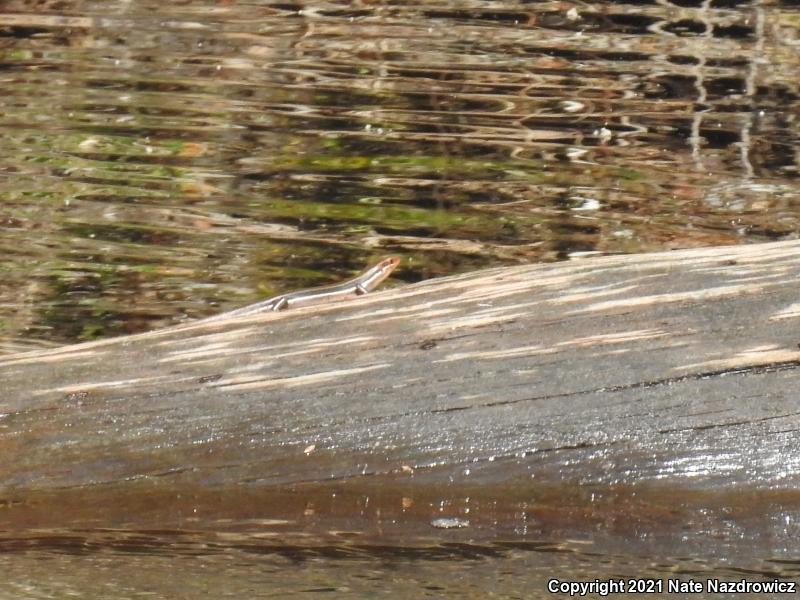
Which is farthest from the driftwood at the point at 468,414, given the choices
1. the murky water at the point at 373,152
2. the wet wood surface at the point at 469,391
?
the murky water at the point at 373,152

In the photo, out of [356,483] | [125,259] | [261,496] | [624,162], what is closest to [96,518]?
[261,496]

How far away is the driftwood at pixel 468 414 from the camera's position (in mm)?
3113

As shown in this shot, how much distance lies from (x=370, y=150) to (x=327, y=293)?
6.69 feet

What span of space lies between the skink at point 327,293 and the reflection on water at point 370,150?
1089 millimetres

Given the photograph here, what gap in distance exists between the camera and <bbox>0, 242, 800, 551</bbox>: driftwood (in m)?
3.11

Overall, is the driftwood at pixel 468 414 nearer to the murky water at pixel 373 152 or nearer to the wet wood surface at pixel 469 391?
the wet wood surface at pixel 469 391

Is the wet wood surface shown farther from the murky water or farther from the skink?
the murky water

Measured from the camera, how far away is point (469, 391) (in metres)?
3.19

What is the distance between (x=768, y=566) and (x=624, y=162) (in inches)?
169

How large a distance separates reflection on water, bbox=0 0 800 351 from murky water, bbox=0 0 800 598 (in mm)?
13

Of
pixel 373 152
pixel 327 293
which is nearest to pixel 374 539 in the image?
pixel 327 293

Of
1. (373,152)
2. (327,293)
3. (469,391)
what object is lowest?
(327,293)

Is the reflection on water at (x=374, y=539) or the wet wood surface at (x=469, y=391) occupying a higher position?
the wet wood surface at (x=469, y=391)

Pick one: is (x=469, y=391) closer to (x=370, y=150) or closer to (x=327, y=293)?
(x=327, y=293)
